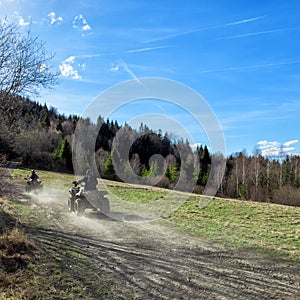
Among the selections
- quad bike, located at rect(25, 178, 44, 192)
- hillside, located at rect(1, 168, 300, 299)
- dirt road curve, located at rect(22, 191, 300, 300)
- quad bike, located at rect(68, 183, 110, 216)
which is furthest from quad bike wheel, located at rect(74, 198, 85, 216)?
quad bike, located at rect(25, 178, 44, 192)

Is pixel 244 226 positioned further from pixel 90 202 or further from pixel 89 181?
pixel 89 181

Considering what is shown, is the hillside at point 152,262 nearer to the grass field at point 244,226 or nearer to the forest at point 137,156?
the grass field at point 244,226

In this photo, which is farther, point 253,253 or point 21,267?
point 253,253

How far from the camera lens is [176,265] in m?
6.37

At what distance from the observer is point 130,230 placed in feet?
32.9

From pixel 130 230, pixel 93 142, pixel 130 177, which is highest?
pixel 93 142

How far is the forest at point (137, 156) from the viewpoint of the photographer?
10.3 metres

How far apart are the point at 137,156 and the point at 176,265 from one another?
22.6 ft

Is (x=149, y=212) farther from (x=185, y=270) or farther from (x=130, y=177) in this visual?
(x=185, y=270)

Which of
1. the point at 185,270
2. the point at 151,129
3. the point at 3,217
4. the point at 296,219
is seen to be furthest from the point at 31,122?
the point at 296,219

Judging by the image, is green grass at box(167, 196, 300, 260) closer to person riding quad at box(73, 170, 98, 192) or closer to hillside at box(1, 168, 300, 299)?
hillside at box(1, 168, 300, 299)

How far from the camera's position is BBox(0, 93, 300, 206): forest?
10328 millimetres

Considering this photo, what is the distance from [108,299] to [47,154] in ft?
161

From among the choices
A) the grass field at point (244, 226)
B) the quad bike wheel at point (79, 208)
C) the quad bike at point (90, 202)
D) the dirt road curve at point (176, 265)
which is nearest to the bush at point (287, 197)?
the grass field at point (244, 226)
